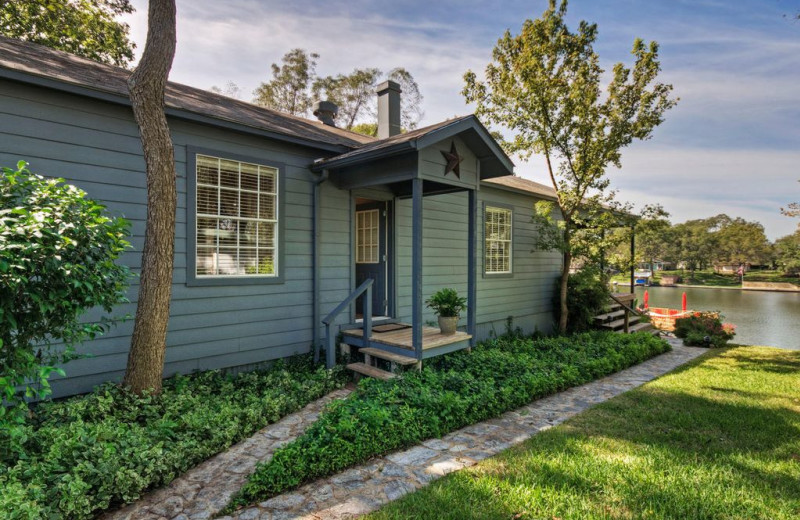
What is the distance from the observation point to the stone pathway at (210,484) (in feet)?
7.79

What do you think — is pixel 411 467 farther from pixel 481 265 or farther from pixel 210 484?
pixel 481 265

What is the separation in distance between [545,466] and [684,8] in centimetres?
842

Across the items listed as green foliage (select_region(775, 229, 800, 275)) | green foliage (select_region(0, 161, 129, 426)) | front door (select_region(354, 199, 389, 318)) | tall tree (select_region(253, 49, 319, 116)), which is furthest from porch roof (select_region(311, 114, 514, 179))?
green foliage (select_region(775, 229, 800, 275))

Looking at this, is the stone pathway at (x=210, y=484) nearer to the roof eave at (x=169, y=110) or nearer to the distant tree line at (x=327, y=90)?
the roof eave at (x=169, y=110)

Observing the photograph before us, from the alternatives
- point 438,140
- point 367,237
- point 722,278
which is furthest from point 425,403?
point 722,278

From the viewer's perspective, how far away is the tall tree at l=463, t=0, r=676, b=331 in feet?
24.8

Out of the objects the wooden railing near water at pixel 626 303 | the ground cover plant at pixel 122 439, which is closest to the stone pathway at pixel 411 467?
the ground cover plant at pixel 122 439

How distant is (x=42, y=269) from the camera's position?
2.37 m

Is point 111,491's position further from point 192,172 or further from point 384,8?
point 384,8

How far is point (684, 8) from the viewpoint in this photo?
710 centimetres

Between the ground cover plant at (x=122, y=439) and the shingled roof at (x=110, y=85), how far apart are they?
283 cm

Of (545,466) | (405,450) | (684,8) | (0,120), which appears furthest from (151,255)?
(684,8)

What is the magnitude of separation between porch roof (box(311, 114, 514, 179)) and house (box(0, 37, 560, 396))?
0.02 meters

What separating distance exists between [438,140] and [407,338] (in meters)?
2.57
